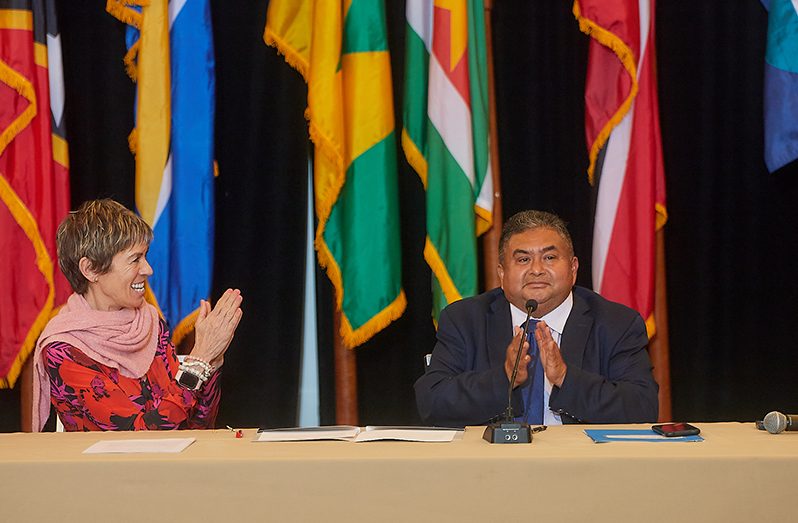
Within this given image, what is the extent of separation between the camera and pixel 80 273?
8.90ft

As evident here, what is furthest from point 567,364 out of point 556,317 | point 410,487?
point 410,487

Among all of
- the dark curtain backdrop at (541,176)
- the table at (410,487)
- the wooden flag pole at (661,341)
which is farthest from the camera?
the dark curtain backdrop at (541,176)

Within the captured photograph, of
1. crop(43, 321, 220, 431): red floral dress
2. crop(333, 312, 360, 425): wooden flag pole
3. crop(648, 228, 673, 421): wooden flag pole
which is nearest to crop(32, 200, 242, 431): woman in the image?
crop(43, 321, 220, 431): red floral dress

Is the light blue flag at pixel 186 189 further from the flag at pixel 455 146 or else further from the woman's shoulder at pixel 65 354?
the woman's shoulder at pixel 65 354

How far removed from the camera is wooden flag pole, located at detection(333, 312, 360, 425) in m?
3.94

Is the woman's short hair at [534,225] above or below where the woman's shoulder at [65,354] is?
above

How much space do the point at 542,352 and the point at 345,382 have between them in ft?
5.32

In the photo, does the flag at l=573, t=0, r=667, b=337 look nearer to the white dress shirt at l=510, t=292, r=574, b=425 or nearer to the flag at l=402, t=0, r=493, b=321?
the flag at l=402, t=0, r=493, b=321

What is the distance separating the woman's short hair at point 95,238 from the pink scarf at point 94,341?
11 centimetres

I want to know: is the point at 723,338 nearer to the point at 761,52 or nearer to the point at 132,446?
the point at 761,52

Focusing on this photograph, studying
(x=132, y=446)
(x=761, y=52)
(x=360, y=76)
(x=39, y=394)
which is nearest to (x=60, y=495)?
(x=132, y=446)

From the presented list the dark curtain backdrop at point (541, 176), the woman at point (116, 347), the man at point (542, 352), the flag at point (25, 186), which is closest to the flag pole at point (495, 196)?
the dark curtain backdrop at point (541, 176)

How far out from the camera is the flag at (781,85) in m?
3.64

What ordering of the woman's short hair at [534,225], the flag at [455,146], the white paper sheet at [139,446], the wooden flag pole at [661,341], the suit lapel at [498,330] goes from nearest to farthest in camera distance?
the white paper sheet at [139,446] < the suit lapel at [498,330] < the woman's short hair at [534,225] < the flag at [455,146] < the wooden flag pole at [661,341]
